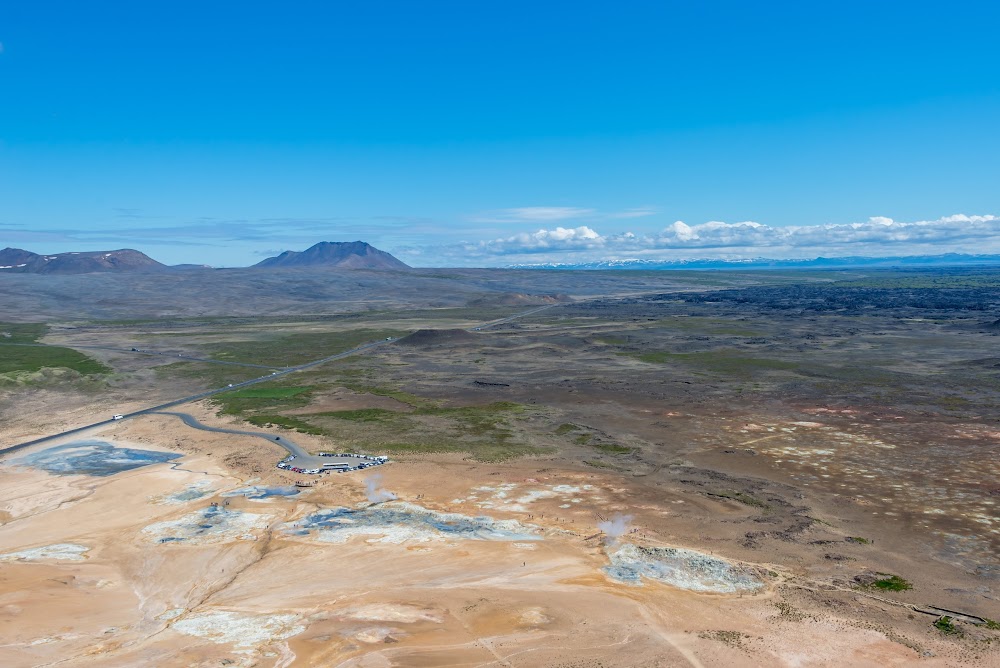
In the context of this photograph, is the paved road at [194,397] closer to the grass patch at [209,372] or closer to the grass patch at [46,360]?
the grass patch at [209,372]

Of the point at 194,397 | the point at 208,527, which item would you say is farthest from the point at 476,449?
the point at 194,397

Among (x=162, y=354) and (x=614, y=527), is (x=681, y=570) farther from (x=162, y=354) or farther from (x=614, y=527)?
(x=162, y=354)

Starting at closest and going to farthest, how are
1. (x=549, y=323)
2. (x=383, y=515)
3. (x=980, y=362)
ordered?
(x=383, y=515) < (x=980, y=362) < (x=549, y=323)

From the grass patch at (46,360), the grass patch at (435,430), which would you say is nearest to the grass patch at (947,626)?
the grass patch at (435,430)

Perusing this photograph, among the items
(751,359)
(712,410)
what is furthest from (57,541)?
(751,359)

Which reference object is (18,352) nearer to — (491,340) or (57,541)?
(491,340)

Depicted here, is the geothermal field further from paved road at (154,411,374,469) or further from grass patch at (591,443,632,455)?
paved road at (154,411,374,469)
